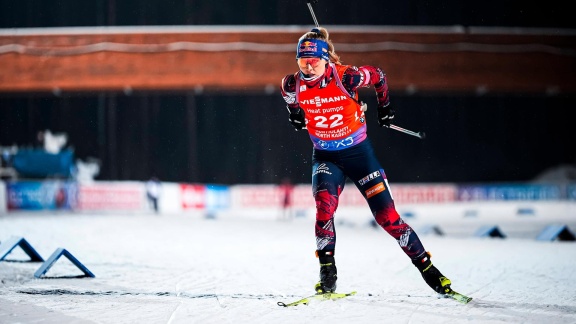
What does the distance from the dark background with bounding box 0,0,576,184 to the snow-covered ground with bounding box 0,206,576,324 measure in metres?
14.0

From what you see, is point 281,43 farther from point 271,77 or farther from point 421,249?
point 421,249

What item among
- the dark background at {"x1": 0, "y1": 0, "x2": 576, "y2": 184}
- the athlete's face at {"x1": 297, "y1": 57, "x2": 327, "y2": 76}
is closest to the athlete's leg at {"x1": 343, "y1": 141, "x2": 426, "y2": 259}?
the athlete's face at {"x1": 297, "y1": 57, "x2": 327, "y2": 76}

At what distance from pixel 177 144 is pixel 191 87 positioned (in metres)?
3.84

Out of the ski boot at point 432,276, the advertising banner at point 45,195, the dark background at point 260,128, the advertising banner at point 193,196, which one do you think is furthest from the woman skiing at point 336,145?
the dark background at point 260,128

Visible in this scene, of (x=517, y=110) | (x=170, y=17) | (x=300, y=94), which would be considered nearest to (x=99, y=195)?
(x=170, y=17)

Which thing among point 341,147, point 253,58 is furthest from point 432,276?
point 253,58

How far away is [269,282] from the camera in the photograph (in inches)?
228

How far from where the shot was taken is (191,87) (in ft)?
71.5

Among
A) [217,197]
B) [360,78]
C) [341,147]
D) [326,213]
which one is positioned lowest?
[217,197]

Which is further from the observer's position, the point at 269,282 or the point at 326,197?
the point at 269,282

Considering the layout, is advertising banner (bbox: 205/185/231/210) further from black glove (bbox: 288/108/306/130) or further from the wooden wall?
black glove (bbox: 288/108/306/130)

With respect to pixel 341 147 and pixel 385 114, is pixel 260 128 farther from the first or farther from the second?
pixel 341 147

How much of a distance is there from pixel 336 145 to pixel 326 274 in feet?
3.10

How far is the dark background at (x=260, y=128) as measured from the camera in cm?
2311
